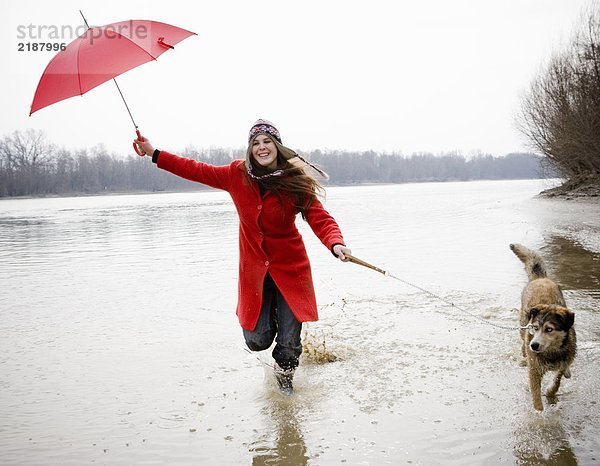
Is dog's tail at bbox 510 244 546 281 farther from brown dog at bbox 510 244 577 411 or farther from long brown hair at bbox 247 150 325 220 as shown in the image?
long brown hair at bbox 247 150 325 220

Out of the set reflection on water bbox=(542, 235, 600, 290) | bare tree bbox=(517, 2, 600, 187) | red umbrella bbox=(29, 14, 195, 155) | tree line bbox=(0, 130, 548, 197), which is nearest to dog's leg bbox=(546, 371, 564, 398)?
red umbrella bbox=(29, 14, 195, 155)

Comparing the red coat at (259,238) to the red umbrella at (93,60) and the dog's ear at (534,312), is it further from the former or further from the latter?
the dog's ear at (534,312)

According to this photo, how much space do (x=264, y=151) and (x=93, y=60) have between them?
1729 mm

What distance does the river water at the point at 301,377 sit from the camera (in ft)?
12.6

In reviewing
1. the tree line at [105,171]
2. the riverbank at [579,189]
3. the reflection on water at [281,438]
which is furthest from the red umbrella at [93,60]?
the tree line at [105,171]

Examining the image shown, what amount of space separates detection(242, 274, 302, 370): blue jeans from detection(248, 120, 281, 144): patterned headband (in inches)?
49.5

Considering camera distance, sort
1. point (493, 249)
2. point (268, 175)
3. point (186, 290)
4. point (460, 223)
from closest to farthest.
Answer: point (268, 175), point (186, 290), point (493, 249), point (460, 223)

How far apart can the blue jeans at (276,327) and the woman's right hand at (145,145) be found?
151cm

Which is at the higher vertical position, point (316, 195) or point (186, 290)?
point (316, 195)

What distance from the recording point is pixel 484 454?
361cm

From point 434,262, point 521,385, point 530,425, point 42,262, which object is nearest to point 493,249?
point 434,262

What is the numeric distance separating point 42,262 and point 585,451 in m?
14.0

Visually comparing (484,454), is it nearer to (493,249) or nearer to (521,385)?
(521,385)

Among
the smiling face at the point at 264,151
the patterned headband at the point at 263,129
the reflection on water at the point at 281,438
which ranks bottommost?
the reflection on water at the point at 281,438
